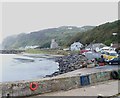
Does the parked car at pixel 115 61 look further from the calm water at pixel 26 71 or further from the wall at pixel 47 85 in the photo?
the wall at pixel 47 85

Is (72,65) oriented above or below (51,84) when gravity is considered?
below

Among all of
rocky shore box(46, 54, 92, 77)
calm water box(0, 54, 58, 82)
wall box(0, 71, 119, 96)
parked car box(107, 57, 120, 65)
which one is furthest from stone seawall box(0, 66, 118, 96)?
calm water box(0, 54, 58, 82)

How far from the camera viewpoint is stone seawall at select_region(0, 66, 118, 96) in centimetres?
1167

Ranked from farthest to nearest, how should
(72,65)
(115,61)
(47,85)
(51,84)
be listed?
(72,65) < (115,61) < (51,84) < (47,85)

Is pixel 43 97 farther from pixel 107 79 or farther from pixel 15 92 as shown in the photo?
pixel 107 79

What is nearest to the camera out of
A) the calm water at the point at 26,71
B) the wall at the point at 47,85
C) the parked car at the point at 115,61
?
the wall at the point at 47,85

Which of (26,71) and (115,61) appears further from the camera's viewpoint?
(26,71)

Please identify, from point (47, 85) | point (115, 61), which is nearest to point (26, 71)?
point (115, 61)

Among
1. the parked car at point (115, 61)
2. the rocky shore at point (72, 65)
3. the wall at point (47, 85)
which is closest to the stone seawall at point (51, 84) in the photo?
the wall at point (47, 85)

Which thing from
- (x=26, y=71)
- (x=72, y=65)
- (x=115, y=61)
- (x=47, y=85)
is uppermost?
(x=115, y=61)

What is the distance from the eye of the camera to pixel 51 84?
1325 centimetres

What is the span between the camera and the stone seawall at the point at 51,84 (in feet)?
38.3

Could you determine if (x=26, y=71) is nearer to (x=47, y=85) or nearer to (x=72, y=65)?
(x=72, y=65)

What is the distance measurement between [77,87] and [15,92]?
4.10 metres
